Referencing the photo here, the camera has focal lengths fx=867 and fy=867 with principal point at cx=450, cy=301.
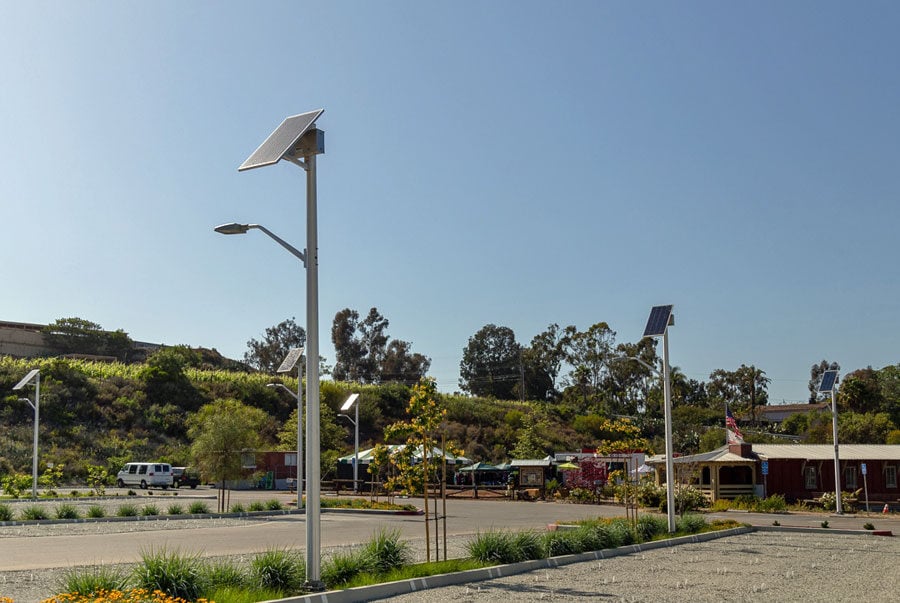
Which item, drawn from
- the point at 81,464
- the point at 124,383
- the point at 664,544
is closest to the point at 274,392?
the point at 124,383

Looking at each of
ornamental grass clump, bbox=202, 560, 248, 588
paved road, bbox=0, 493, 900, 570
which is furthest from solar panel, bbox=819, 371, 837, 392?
ornamental grass clump, bbox=202, 560, 248, 588

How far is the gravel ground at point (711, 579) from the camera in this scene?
40.7 feet

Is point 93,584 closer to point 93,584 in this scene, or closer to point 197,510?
point 93,584

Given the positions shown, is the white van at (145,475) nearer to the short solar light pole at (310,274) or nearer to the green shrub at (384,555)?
the green shrub at (384,555)

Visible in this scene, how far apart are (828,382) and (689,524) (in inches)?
813

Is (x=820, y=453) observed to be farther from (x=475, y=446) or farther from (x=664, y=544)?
(x=475, y=446)

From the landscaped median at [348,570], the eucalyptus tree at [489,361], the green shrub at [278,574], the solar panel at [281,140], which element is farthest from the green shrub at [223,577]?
the eucalyptus tree at [489,361]

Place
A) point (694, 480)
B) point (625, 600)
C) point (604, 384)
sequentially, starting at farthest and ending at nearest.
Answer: point (604, 384)
point (694, 480)
point (625, 600)

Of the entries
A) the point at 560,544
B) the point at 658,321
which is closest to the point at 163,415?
the point at 658,321

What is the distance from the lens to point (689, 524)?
2338cm

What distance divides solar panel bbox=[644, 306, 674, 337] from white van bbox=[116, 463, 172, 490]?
38.1 m

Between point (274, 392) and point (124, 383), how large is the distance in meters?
14.2

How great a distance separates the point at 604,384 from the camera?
99.3 meters

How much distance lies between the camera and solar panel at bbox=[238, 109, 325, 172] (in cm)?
1216
